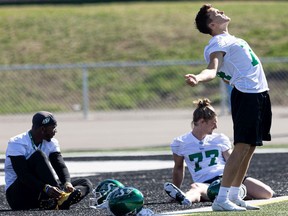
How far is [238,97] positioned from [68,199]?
1989 mm

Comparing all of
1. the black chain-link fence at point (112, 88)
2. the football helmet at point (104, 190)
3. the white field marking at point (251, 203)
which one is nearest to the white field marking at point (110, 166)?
the football helmet at point (104, 190)

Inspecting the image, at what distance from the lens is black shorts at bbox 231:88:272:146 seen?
933 centimetres

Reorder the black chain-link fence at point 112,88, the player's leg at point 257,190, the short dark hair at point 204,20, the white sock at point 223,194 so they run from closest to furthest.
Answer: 1. the white sock at point 223,194
2. the short dark hair at point 204,20
3. the player's leg at point 257,190
4. the black chain-link fence at point 112,88

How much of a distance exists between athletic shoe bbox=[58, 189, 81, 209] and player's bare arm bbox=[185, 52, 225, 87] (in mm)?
1925

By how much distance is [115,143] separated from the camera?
1938 cm

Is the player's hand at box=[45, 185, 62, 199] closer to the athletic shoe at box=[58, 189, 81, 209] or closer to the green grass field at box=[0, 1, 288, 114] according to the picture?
the athletic shoe at box=[58, 189, 81, 209]

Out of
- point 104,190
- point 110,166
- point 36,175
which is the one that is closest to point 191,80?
point 104,190

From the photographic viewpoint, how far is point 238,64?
31.2 ft

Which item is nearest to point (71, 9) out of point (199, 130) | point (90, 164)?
point (90, 164)

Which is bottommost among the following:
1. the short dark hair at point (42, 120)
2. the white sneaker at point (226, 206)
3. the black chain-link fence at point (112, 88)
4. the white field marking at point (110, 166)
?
the black chain-link fence at point (112, 88)

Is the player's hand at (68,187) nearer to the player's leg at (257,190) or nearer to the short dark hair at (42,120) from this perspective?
the short dark hair at (42,120)

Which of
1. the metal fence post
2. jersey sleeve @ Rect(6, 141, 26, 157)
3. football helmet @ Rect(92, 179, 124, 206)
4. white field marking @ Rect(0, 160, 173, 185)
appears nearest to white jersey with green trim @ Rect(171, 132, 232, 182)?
football helmet @ Rect(92, 179, 124, 206)

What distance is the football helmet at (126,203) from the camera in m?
9.48

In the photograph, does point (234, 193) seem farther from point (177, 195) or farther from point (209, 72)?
point (209, 72)
